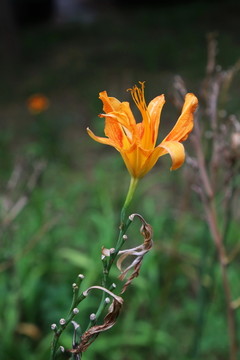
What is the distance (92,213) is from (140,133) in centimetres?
262

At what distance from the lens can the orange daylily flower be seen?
793 mm

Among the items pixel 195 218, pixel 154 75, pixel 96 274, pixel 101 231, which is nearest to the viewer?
pixel 96 274

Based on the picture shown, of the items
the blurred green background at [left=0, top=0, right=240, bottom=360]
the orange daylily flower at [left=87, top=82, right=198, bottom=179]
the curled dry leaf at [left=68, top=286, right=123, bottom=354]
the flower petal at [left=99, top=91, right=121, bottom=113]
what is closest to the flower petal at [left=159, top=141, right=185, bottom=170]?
the orange daylily flower at [left=87, top=82, right=198, bottom=179]

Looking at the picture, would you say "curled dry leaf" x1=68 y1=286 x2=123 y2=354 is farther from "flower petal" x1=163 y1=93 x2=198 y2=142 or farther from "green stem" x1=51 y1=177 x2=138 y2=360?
"flower petal" x1=163 y1=93 x2=198 y2=142

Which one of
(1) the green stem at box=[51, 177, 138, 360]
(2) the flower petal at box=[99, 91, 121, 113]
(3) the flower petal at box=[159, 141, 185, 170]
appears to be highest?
(2) the flower petal at box=[99, 91, 121, 113]

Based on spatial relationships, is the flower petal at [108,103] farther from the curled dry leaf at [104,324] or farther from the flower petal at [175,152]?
the curled dry leaf at [104,324]

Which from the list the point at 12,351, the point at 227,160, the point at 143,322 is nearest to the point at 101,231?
the point at 143,322

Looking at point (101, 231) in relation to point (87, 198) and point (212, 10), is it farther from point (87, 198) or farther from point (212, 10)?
point (212, 10)

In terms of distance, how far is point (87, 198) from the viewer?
3.90 meters

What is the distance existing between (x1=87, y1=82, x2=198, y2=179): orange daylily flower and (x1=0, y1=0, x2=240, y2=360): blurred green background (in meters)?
0.91

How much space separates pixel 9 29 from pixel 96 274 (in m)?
6.91

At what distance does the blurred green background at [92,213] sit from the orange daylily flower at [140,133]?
91cm

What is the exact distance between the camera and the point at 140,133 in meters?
0.84

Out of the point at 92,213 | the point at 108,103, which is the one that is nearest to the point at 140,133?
the point at 108,103
